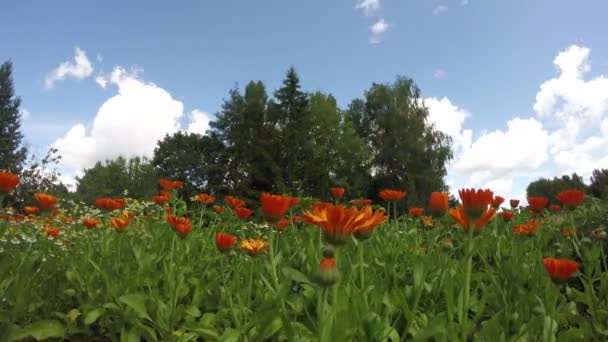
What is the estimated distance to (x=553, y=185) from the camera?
49688 millimetres

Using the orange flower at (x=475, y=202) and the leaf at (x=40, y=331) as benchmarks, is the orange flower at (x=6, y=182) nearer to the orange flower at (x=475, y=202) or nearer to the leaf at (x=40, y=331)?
the leaf at (x=40, y=331)

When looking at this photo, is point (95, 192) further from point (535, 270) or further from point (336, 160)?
point (535, 270)

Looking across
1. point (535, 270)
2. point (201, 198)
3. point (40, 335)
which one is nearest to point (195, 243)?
point (201, 198)

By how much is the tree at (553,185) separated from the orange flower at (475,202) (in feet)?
140

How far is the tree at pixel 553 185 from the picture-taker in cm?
4338

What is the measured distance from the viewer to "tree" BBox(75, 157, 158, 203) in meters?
33.9

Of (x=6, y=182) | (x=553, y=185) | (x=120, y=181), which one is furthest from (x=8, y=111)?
(x=553, y=185)

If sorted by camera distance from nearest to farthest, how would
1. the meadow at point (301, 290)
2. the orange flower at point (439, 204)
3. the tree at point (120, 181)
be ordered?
the meadow at point (301, 290)
the orange flower at point (439, 204)
the tree at point (120, 181)

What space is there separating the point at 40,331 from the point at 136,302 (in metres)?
0.40

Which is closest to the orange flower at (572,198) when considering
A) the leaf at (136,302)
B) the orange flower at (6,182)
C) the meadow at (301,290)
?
the meadow at (301,290)

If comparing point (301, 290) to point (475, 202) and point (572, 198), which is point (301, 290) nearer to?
point (475, 202)

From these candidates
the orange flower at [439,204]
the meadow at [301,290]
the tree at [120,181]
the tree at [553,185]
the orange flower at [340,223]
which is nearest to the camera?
the orange flower at [340,223]

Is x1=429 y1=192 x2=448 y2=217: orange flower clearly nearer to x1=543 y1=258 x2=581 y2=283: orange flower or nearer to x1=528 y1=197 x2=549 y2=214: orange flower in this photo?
x1=543 y1=258 x2=581 y2=283: orange flower

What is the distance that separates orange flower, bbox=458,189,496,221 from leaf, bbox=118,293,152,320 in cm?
126
